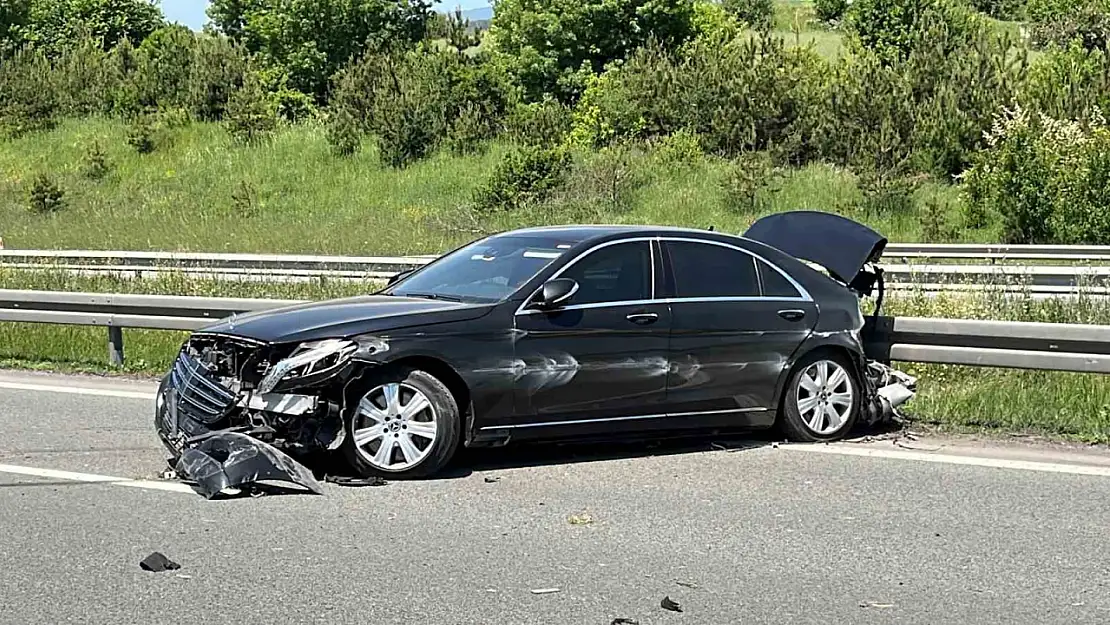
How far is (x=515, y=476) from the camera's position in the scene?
813cm

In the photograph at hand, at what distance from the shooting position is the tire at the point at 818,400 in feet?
30.0

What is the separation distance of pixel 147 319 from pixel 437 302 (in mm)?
5356

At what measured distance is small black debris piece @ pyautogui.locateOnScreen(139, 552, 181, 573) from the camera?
6066mm

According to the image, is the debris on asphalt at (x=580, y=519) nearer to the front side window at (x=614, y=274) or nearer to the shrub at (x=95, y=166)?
the front side window at (x=614, y=274)

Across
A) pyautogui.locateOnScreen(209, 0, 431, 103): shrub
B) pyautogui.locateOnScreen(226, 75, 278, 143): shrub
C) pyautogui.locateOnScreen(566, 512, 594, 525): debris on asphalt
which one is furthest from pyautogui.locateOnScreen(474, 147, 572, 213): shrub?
pyautogui.locateOnScreen(566, 512, 594, 525): debris on asphalt

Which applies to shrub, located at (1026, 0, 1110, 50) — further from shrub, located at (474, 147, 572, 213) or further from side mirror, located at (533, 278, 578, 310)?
side mirror, located at (533, 278, 578, 310)

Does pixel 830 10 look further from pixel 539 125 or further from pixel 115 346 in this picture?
pixel 115 346

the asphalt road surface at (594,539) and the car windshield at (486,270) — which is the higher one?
the car windshield at (486,270)

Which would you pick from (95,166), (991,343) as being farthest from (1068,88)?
(991,343)

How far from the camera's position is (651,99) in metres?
41.4

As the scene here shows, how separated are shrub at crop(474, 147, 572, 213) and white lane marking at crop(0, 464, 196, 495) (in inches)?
1079

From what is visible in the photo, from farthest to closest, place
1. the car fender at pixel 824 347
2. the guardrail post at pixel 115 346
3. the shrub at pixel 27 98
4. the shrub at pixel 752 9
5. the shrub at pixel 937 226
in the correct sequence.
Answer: the shrub at pixel 752 9, the shrub at pixel 27 98, the shrub at pixel 937 226, the guardrail post at pixel 115 346, the car fender at pixel 824 347

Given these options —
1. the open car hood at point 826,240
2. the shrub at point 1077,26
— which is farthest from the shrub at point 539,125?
the open car hood at point 826,240

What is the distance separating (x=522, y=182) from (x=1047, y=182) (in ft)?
42.3
